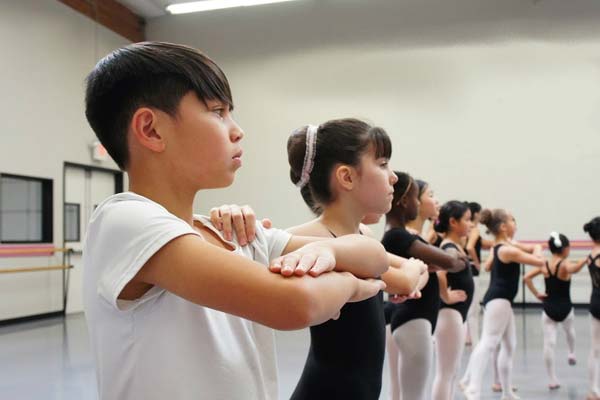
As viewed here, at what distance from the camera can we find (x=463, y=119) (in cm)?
988

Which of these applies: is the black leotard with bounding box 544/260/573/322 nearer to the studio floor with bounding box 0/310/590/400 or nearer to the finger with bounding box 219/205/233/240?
the studio floor with bounding box 0/310/590/400

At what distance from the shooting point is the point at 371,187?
188cm

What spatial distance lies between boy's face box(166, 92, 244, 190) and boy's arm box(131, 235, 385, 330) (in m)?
0.17

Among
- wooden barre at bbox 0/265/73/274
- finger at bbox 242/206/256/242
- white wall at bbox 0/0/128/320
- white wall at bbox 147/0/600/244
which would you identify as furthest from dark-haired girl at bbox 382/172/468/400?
white wall at bbox 147/0/600/244

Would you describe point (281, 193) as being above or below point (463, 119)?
below

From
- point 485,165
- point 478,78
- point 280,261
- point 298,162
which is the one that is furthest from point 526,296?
point 280,261

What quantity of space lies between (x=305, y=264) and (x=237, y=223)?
386mm

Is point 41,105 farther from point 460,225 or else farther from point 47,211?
point 460,225

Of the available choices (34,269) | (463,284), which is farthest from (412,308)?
(34,269)

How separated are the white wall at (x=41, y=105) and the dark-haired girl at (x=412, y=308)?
6.62 metres

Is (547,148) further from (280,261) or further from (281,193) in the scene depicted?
(280,261)

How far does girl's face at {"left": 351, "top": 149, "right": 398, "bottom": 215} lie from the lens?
188 centimetres

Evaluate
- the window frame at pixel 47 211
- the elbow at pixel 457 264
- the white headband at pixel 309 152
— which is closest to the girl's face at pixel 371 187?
the white headband at pixel 309 152

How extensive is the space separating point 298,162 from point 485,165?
8.39 meters
